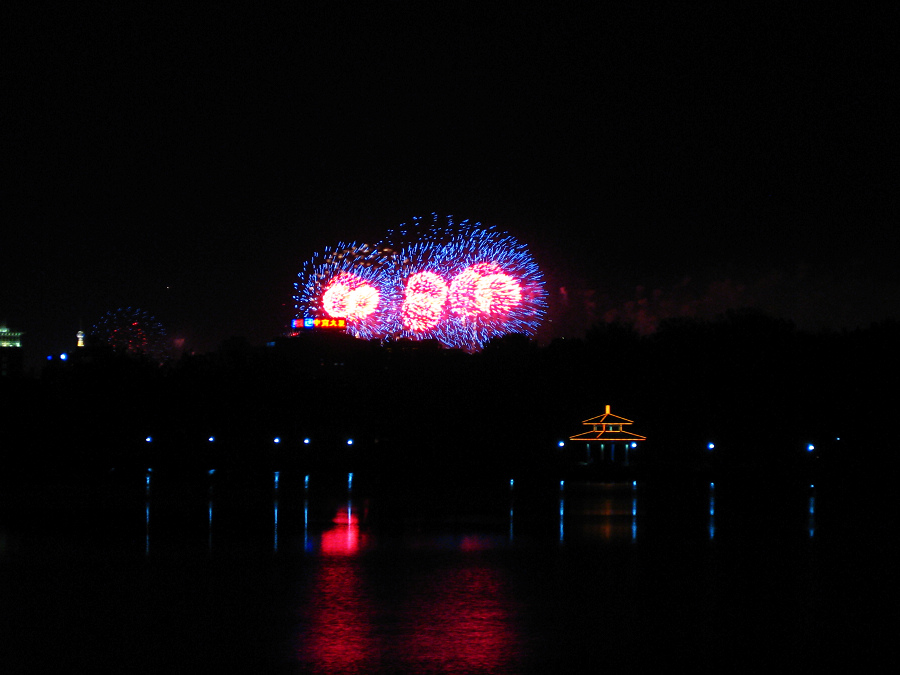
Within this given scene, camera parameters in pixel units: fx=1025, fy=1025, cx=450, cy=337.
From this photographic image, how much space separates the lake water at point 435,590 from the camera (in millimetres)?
8586

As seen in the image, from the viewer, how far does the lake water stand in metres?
8.59

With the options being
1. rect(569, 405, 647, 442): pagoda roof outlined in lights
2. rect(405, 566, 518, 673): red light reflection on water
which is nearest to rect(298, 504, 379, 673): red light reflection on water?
rect(405, 566, 518, 673): red light reflection on water

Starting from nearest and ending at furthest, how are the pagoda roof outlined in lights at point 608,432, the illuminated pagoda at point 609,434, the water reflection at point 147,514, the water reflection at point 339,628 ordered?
1. the water reflection at point 339,628
2. the water reflection at point 147,514
3. the illuminated pagoda at point 609,434
4. the pagoda roof outlined in lights at point 608,432

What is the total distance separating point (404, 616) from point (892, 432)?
44.0m

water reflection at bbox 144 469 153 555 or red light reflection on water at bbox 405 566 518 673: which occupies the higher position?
red light reflection on water at bbox 405 566 518 673

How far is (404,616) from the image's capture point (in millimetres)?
10180

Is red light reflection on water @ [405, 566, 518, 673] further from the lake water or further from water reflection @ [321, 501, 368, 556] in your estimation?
water reflection @ [321, 501, 368, 556]

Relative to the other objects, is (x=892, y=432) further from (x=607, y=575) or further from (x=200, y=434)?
(x=607, y=575)

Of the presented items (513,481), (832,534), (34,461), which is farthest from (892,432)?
(34,461)

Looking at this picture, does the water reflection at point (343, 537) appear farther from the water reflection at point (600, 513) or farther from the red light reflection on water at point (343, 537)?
the water reflection at point (600, 513)

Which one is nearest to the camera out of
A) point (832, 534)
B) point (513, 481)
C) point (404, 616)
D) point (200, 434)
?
point (404, 616)

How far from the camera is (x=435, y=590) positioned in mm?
11719

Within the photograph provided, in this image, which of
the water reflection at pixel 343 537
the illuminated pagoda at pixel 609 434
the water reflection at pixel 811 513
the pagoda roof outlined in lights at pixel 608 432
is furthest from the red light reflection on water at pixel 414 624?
the pagoda roof outlined in lights at pixel 608 432

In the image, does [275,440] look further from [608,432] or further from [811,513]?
[811,513]
